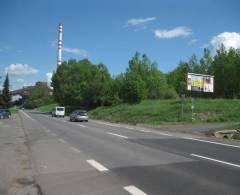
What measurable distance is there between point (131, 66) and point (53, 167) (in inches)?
3191

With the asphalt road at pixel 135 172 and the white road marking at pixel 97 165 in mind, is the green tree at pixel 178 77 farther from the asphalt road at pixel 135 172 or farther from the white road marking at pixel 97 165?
the white road marking at pixel 97 165

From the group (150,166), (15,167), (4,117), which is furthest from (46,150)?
(4,117)

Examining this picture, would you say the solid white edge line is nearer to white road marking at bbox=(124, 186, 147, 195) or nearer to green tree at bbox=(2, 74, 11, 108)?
white road marking at bbox=(124, 186, 147, 195)

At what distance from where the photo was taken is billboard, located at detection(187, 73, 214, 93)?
47.1 metres

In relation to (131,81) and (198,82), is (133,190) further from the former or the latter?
(131,81)

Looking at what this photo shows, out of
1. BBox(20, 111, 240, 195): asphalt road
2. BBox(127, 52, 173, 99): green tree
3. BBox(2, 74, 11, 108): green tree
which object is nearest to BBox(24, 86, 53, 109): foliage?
BBox(2, 74, 11, 108): green tree

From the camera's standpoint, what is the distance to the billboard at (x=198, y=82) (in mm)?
47062

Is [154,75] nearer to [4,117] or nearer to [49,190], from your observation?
[4,117]

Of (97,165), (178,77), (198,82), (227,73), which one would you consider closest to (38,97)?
(178,77)

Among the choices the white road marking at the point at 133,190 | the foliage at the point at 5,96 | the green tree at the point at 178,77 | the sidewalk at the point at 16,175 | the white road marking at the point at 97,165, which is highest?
the green tree at the point at 178,77

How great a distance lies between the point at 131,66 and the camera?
9088 cm

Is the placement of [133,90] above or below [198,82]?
below

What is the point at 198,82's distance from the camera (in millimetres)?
47719

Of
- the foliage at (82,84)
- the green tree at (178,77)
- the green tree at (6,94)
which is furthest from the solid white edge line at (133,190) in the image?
the green tree at (6,94)
